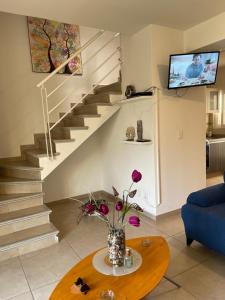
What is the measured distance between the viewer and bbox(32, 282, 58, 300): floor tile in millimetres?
1919

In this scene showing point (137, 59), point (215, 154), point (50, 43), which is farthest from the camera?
point (215, 154)

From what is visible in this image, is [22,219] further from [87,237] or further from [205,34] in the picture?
[205,34]

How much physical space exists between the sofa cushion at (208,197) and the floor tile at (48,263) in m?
1.39

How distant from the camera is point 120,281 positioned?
1.44m

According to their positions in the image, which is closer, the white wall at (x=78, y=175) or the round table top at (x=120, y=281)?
the round table top at (x=120, y=281)

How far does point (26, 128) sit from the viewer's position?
3.96m

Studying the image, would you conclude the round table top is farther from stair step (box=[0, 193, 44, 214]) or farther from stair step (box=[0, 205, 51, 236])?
stair step (box=[0, 193, 44, 214])

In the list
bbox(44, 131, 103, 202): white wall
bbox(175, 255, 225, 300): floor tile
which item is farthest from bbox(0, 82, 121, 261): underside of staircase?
bbox(175, 255, 225, 300): floor tile

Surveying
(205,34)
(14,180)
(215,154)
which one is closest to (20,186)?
(14,180)

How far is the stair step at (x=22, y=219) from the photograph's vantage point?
271 cm

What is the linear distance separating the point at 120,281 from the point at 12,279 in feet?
4.27

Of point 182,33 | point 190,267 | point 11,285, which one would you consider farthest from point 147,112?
point 11,285

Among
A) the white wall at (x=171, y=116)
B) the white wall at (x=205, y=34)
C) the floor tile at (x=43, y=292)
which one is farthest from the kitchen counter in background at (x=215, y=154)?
the floor tile at (x=43, y=292)

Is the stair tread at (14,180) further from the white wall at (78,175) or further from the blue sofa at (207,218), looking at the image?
the blue sofa at (207,218)
